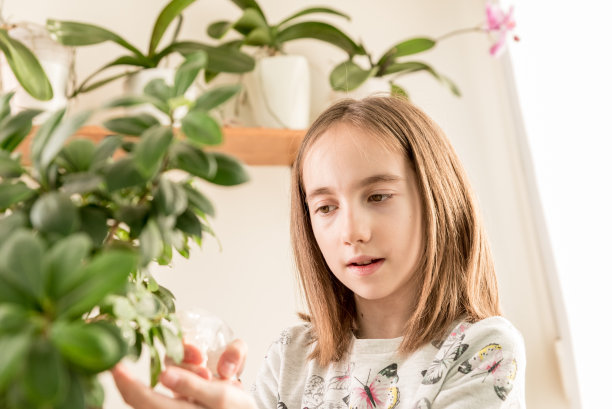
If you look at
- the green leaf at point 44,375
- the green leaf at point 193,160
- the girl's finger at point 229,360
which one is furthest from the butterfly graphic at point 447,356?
the green leaf at point 44,375

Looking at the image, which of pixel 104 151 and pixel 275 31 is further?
pixel 275 31

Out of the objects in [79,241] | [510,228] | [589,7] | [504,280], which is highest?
[589,7]

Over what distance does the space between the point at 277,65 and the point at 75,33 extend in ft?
1.69

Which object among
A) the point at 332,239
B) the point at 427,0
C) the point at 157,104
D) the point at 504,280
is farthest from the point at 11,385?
the point at 427,0

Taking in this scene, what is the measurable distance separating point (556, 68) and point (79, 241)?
1995 mm

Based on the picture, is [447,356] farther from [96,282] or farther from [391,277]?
[96,282]

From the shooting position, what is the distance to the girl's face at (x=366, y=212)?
974mm

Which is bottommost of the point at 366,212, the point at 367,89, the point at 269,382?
the point at 269,382

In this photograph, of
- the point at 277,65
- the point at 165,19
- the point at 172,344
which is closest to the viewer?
the point at 172,344

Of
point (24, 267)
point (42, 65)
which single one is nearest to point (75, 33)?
point (42, 65)

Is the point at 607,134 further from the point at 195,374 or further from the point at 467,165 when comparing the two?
the point at 195,374

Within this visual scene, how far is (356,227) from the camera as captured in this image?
0.96 m

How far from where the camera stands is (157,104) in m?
0.53

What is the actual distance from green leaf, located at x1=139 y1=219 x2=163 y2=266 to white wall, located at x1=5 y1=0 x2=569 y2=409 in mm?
1369
